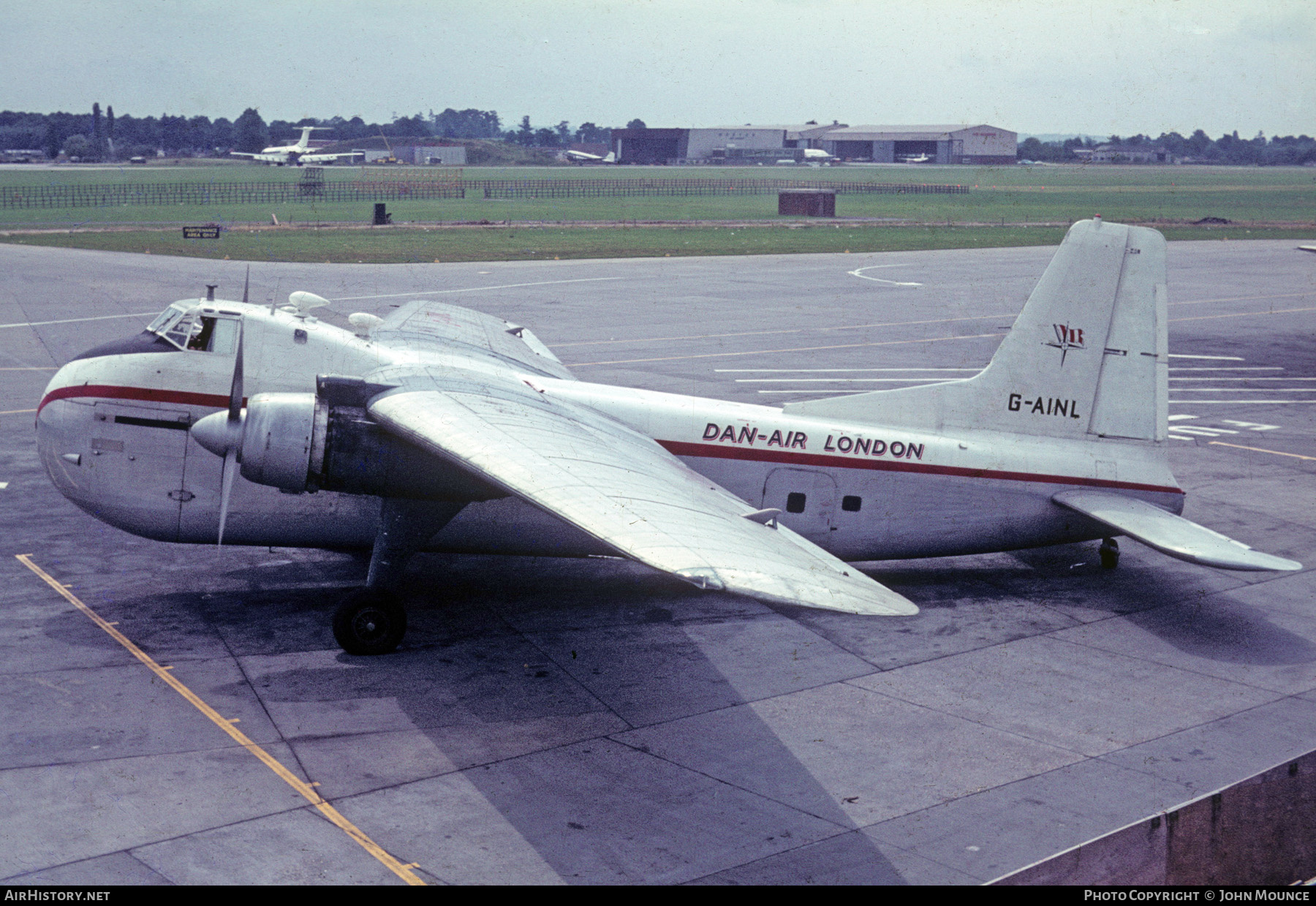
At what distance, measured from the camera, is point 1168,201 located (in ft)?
416

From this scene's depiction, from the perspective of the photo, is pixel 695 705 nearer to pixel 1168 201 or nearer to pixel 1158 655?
pixel 1158 655

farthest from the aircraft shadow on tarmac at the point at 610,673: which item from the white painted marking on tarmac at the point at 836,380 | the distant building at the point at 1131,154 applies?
the distant building at the point at 1131,154

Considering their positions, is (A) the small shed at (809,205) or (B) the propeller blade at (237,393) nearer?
(B) the propeller blade at (237,393)

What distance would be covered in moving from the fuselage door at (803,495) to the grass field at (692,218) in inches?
2203

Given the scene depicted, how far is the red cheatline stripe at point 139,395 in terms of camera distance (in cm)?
1738

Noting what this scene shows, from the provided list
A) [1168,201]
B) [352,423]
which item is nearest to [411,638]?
[352,423]

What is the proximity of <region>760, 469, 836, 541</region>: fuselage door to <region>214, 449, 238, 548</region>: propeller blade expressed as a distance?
26.3ft

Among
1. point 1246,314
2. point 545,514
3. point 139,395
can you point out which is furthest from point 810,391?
point 1246,314

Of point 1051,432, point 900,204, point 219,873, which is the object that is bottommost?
point 219,873

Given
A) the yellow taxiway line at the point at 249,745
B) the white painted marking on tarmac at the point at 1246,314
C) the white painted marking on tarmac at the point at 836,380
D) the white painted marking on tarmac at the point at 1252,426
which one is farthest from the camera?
the white painted marking on tarmac at the point at 1246,314

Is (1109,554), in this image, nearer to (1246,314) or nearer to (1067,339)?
(1067,339)

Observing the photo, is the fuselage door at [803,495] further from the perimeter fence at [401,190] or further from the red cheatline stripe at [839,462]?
the perimeter fence at [401,190]

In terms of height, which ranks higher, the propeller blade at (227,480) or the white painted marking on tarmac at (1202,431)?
the propeller blade at (227,480)

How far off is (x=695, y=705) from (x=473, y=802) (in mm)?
3650
